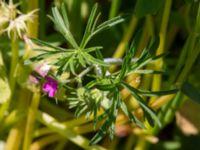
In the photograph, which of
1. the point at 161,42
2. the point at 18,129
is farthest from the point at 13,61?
the point at 161,42

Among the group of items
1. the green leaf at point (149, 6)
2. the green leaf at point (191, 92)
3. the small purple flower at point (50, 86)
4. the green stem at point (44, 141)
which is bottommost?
the green stem at point (44, 141)

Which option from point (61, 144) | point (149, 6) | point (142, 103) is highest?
point (149, 6)

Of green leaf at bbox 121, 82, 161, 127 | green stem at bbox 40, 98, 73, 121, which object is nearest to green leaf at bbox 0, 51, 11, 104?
green stem at bbox 40, 98, 73, 121

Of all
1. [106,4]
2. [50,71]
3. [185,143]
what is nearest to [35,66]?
[50,71]

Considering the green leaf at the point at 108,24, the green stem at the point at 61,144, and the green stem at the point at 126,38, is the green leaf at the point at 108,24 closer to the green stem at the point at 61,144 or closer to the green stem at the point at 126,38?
the green stem at the point at 126,38

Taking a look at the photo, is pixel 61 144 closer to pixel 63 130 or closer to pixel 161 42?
pixel 63 130

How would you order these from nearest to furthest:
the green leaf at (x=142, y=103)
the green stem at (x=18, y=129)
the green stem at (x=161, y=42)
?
the green leaf at (x=142, y=103) → the green stem at (x=161, y=42) → the green stem at (x=18, y=129)

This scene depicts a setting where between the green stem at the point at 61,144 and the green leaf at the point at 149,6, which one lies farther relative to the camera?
the green stem at the point at 61,144

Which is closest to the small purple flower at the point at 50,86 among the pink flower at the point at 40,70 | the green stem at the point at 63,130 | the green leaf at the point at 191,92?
the pink flower at the point at 40,70
